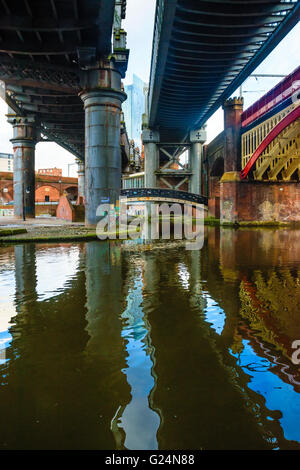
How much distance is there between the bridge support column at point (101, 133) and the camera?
59.0ft

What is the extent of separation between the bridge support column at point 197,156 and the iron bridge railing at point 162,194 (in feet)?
21.2

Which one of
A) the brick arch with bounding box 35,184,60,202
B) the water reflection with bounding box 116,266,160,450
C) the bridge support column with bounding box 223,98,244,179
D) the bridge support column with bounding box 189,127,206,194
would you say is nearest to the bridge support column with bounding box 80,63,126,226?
the bridge support column with bounding box 223,98,244,179

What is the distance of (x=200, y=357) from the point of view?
3.27 meters

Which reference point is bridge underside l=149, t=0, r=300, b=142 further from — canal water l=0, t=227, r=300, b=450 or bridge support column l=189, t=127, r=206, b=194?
canal water l=0, t=227, r=300, b=450

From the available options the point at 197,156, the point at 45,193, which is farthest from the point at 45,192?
the point at 197,156

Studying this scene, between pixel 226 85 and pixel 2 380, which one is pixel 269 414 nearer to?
pixel 2 380

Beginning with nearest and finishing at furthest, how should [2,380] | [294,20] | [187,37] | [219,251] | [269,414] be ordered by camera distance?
1. [269,414]
2. [2,380]
3. [219,251]
4. [294,20]
5. [187,37]

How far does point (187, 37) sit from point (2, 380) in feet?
63.3

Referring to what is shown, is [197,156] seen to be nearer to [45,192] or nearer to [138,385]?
[138,385]

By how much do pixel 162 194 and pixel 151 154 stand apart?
1082 cm

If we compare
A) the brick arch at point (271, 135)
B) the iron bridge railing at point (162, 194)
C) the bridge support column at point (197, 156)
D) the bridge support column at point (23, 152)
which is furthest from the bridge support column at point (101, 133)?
the bridge support column at point (197, 156)

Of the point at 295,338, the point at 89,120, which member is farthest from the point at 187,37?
the point at 295,338

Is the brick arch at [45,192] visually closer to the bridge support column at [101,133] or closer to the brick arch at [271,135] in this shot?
the brick arch at [271,135]

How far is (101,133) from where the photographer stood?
17969mm
